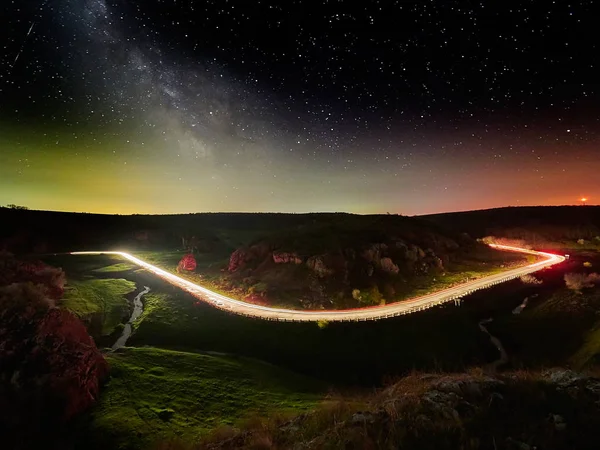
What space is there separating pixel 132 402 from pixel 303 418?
12.2 metres

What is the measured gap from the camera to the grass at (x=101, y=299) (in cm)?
4541

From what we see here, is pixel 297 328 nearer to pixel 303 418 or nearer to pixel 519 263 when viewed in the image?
pixel 303 418

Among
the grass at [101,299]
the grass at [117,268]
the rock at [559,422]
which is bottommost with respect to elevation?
the grass at [101,299]

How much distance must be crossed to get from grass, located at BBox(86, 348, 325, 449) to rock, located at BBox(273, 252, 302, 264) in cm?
3216

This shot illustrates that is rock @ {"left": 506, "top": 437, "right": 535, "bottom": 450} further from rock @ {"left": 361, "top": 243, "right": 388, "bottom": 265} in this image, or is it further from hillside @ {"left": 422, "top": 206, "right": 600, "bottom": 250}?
hillside @ {"left": 422, "top": 206, "right": 600, "bottom": 250}

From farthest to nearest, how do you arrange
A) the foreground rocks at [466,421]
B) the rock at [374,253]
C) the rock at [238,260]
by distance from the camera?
the rock at [238,260]
the rock at [374,253]
the foreground rocks at [466,421]

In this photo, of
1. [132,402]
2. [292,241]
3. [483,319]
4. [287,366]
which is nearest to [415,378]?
[132,402]

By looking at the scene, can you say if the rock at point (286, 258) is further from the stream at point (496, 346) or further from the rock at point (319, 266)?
the stream at point (496, 346)

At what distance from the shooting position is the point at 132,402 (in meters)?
21.5

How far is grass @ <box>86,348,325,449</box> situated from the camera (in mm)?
Answer: 19125

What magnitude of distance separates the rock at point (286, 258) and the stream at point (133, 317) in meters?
23.0

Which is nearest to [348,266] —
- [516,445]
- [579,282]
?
[579,282]

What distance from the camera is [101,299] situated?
53.1 meters

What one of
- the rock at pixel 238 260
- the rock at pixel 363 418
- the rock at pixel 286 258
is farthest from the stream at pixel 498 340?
the rock at pixel 238 260
